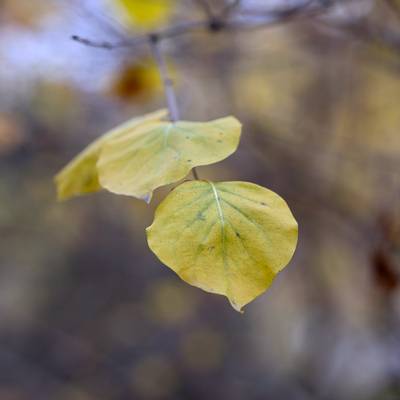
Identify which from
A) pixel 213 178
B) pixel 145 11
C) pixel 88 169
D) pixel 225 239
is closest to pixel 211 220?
pixel 225 239

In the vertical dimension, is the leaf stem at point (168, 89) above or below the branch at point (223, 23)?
above

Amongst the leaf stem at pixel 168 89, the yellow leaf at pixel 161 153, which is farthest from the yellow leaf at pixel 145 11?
the yellow leaf at pixel 161 153

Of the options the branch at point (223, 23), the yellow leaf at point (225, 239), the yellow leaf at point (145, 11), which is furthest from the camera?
the yellow leaf at point (145, 11)

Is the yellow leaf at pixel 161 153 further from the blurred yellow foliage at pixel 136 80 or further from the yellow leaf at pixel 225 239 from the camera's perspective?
the blurred yellow foliage at pixel 136 80

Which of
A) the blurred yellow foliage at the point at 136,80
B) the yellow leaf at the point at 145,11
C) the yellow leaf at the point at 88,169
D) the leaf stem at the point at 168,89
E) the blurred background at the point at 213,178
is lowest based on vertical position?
the blurred background at the point at 213,178

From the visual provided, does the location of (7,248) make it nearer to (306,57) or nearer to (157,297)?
(157,297)

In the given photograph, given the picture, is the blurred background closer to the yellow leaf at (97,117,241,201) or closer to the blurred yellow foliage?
the blurred yellow foliage

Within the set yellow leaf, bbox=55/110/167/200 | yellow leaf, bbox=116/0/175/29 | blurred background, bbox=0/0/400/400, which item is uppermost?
yellow leaf, bbox=55/110/167/200

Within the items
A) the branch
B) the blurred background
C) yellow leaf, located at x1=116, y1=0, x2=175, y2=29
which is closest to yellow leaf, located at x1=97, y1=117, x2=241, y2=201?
the branch
